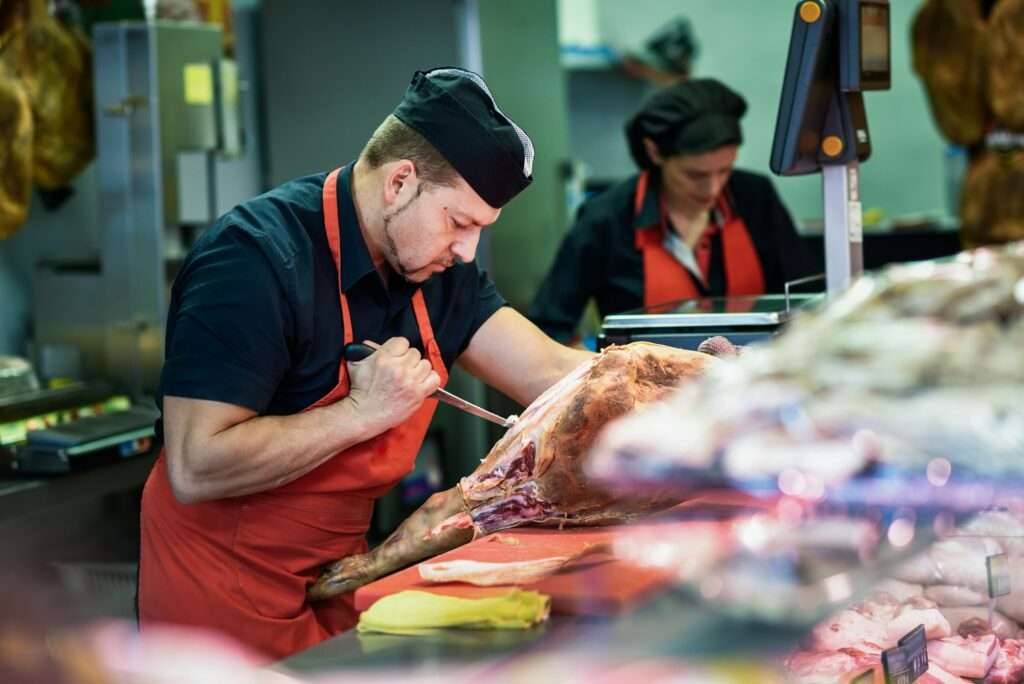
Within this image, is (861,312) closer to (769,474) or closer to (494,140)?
(769,474)

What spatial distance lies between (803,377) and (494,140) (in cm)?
130

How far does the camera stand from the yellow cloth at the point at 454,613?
1614 millimetres

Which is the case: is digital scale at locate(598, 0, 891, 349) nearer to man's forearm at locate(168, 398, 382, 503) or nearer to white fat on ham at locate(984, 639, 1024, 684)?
man's forearm at locate(168, 398, 382, 503)

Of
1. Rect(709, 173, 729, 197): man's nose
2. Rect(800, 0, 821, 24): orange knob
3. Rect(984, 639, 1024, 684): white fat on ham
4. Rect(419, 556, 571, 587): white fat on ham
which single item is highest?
Rect(800, 0, 821, 24): orange knob

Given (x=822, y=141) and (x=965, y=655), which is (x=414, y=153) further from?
(x=965, y=655)

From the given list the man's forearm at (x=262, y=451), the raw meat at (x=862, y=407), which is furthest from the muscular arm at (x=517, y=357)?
the raw meat at (x=862, y=407)

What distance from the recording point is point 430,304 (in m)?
2.78

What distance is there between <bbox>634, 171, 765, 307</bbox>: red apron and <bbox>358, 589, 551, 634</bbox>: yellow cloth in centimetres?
263

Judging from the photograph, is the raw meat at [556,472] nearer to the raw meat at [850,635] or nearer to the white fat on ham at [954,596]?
the raw meat at [850,635]

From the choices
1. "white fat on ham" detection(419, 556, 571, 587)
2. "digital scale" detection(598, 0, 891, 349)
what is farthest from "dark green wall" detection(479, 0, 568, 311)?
"white fat on ham" detection(419, 556, 571, 587)

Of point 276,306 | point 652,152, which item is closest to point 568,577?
point 276,306

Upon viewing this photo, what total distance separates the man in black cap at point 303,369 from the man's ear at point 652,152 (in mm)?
1742

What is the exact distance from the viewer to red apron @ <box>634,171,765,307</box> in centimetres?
426

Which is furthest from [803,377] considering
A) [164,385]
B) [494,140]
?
[164,385]
